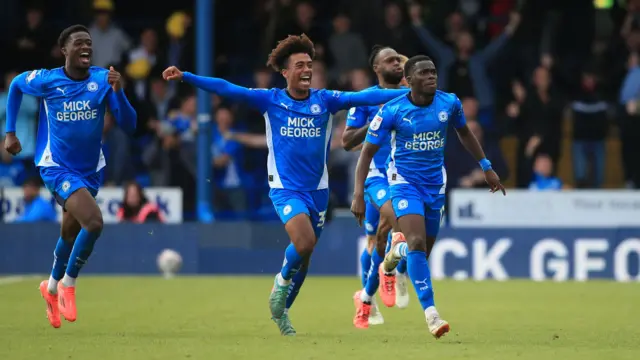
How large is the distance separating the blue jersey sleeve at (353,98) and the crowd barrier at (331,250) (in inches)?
338

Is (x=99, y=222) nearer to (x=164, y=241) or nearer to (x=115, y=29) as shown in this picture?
(x=164, y=241)

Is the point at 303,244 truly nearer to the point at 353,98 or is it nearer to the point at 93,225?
the point at 353,98

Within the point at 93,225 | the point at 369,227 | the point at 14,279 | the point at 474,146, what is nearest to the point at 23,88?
the point at 93,225

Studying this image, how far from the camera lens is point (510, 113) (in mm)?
21781

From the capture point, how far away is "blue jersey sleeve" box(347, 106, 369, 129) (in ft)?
42.6

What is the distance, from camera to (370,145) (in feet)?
37.2

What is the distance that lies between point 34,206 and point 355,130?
373 inches

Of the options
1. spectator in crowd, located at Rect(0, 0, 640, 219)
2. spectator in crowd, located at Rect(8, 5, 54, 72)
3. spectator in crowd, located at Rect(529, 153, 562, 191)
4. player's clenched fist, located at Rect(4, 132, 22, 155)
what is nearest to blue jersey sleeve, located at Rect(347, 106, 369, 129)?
player's clenched fist, located at Rect(4, 132, 22, 155)

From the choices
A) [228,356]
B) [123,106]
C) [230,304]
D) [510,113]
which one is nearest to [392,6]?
[510,113]

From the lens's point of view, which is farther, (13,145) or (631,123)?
(631,123)

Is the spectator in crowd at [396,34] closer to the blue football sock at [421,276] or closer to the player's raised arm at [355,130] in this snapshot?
the player's raised arm at [355,130]

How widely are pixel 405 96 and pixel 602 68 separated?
1168 cm

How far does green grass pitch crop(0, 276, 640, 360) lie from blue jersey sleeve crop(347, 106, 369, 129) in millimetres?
1955

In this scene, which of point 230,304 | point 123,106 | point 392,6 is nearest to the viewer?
point 123,106
